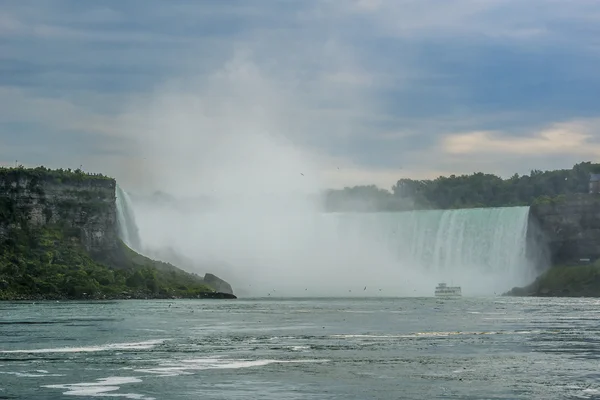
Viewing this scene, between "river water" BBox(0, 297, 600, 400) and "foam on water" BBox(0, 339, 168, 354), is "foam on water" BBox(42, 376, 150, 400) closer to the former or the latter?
"river water" BBox(0, 297, 600, 400)

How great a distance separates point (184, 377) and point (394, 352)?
18783mm

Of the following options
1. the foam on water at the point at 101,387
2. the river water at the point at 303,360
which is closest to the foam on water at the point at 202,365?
the river water at the point at 303,360

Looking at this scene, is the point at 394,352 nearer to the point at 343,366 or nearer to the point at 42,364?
the point at 343,366

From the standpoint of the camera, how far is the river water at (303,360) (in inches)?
1982

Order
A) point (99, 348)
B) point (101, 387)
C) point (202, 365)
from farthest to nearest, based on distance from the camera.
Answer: point (99, 348) < point (202, 365) < point (101, 387)

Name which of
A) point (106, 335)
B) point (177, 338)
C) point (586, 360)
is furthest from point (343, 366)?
point (106, 335)

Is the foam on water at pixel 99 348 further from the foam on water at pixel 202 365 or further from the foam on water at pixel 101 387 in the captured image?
the foam on water at pixel 101 387

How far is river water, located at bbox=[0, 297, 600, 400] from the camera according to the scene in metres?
50.3

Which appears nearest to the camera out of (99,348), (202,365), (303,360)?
(202,365)

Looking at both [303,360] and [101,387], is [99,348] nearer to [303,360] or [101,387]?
[303,360]

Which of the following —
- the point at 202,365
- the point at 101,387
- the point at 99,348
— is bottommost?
the point at 101,387

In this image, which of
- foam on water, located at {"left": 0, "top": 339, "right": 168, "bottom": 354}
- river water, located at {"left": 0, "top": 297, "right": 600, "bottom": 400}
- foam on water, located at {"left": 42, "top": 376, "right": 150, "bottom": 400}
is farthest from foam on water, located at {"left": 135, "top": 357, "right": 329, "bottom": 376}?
foam on water, located at {"left": 0, "top": 339, "right": 168, "bottom": 354}

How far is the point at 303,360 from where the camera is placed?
6462cm

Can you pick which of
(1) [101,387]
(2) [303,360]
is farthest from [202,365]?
(1) [101,387]
